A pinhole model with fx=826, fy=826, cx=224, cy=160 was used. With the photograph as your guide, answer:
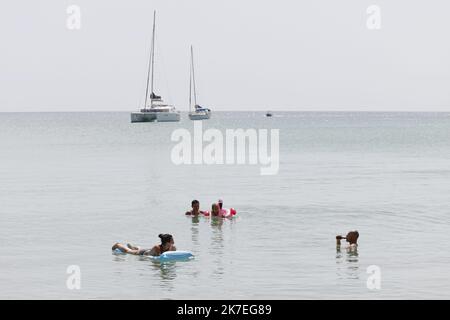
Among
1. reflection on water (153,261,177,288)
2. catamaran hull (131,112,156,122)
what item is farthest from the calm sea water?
catamaran hull (131,112,156,122)

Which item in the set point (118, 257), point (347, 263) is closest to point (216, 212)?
point (118, 257)

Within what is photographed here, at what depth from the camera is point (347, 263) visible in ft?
94.0

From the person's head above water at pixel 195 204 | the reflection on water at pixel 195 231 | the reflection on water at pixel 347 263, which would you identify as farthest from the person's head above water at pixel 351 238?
the person's head above water at pixel 195 204

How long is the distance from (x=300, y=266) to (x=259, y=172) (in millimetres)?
42158

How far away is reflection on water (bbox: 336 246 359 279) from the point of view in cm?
2689

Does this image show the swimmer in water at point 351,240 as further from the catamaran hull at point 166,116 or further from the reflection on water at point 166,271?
the catamaran hull at point 166,116

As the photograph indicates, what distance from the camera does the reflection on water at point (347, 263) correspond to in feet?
88.2

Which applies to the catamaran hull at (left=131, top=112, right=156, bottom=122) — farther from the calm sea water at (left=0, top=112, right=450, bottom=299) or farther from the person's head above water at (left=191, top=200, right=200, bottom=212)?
the person's head above water at (left=191, top=200, right=200, bottom=212)

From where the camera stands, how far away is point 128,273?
27109mm

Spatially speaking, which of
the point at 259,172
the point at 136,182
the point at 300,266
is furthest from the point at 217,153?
the point at 300,266

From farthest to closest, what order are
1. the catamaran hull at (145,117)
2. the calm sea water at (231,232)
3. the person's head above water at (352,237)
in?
the catamaran hull at (145,117) < the person's head above water at (352,237) < the calm sea water at (231,232)

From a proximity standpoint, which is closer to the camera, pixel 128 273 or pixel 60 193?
pixel 128 273

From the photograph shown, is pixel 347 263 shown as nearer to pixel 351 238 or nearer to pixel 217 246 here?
pixel 351 238
